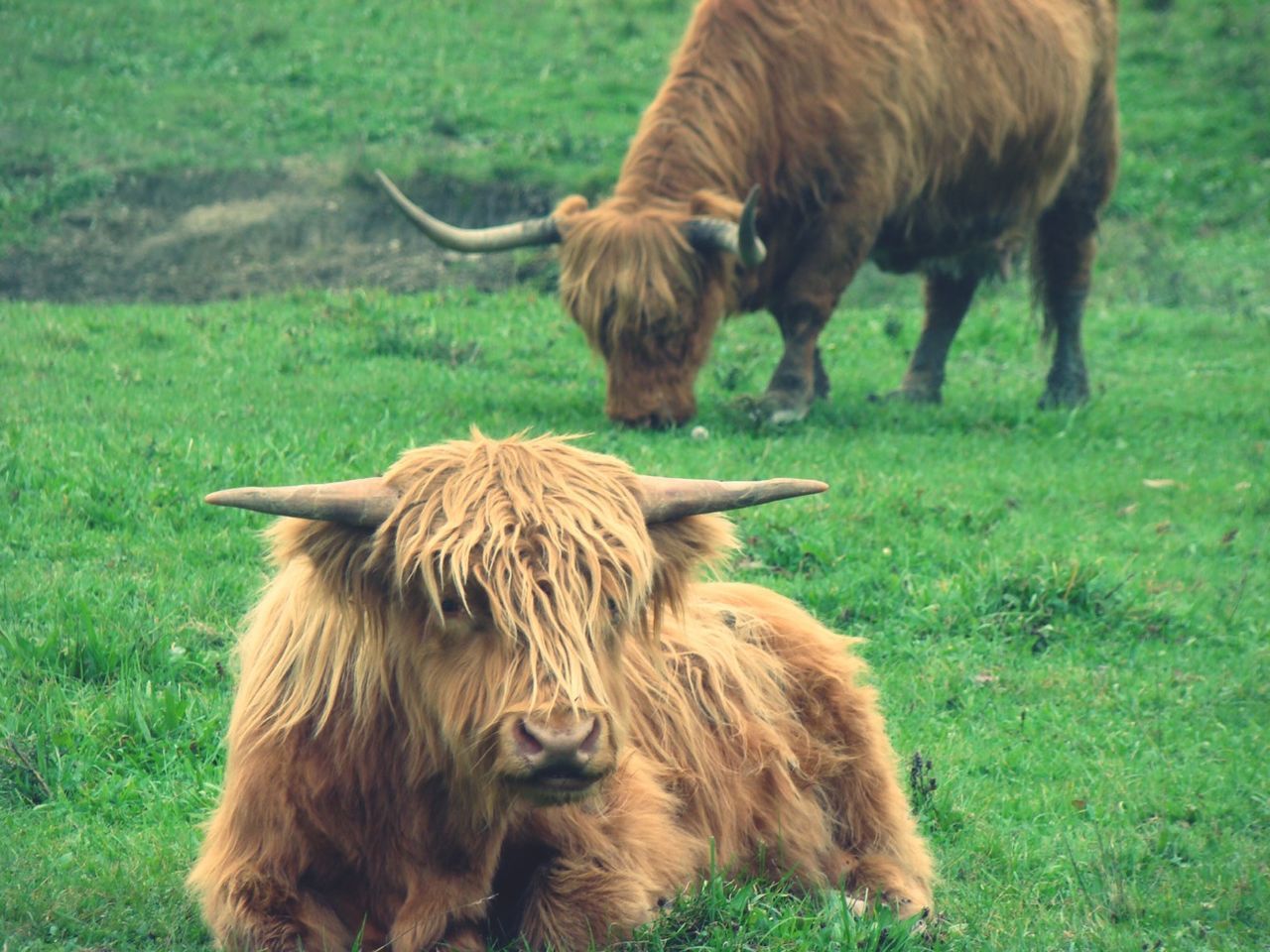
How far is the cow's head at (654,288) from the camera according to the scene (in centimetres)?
859

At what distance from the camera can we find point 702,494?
3.40 m

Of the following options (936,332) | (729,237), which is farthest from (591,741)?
(936,332)

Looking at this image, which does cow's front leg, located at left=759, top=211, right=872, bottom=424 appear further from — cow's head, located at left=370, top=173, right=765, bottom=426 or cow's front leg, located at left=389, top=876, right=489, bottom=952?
cow's front leg, located at left=389, top=876, right=489, bottom=952

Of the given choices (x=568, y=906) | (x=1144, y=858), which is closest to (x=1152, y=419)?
(x=1144, y=858)

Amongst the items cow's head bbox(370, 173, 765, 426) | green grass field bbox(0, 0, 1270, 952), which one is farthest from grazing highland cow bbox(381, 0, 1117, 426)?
green grass field bbox(0, 0, 1270, 952)

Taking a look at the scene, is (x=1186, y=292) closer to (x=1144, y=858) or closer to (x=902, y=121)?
(x=902, y=121)

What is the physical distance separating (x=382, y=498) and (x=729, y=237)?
575 centimetres

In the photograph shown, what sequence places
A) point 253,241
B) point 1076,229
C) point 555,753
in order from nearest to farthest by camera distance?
point 555,753 < point 1076,229 < point 253,241

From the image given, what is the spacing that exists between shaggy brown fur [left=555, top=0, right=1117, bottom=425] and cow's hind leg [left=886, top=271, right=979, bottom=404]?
0.5 inches

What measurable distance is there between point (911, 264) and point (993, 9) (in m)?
1.63

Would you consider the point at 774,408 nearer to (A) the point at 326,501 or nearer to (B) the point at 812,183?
(B) the point at 812,183

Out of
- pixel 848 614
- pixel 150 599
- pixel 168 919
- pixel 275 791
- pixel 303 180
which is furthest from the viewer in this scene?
pixel 303 180

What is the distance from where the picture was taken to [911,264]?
1034 centimetres

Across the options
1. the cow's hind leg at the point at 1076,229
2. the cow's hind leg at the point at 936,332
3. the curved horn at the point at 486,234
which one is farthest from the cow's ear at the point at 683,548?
the cow's hind leg at the point at 1076,229
